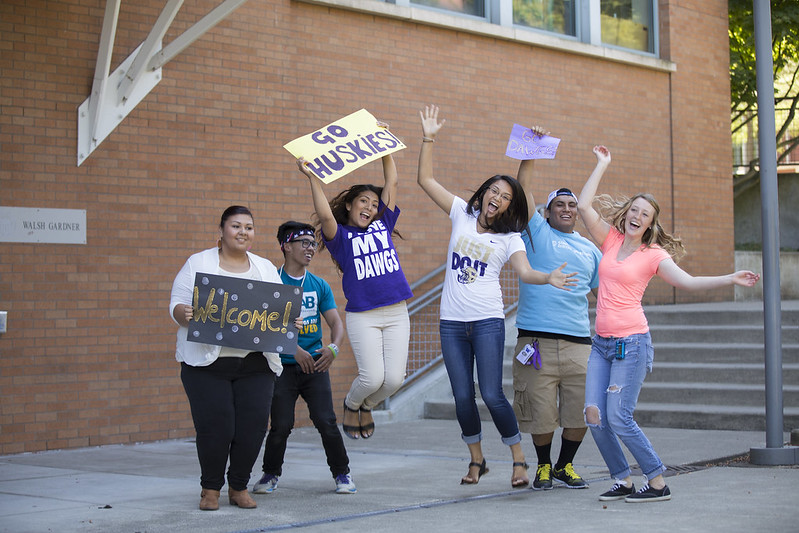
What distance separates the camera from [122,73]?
935 cm

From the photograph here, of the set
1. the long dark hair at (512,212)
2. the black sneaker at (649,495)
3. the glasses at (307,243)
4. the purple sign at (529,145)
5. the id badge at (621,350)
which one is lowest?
the black sneaker at (649,495)

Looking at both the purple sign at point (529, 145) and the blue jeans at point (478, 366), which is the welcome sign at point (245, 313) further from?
the purple sign at point (529, 145)

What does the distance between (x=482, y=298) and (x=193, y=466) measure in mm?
3000

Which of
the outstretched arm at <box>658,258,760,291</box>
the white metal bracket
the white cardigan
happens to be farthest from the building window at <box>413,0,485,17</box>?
the outstretched arm at <box>658,258,760,291</box>

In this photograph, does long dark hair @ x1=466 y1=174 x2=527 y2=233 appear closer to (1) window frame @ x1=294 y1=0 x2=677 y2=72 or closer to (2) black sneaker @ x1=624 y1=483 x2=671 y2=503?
(2) black sneaker @ x1=624 y1=483 x2=671 y2=503

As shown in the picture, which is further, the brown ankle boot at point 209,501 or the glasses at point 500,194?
the glasses at point 500,194

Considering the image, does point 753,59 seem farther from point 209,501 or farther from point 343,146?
point 209,501

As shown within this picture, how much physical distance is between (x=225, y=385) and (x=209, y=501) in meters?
0.68

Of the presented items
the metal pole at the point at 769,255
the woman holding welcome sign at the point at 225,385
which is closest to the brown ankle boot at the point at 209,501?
the woman holding welcome sign at the point at 225,385

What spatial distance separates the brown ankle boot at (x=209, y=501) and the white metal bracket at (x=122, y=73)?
170 inches

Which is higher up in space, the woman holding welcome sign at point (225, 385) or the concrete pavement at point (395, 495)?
the woman holding welcome sign at point (225, 385)

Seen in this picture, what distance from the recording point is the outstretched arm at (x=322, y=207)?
6227 mm

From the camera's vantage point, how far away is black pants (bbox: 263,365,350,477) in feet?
21.3

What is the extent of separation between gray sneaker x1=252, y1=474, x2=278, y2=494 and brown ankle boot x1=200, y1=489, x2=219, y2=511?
24.2 inches
